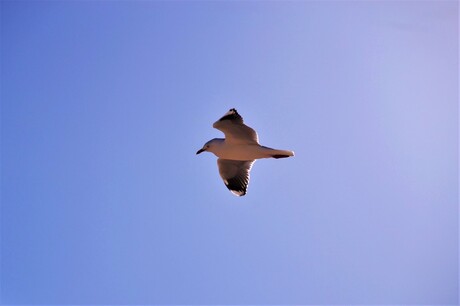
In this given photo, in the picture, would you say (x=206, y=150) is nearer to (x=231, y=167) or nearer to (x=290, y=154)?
(x=231, y=167)

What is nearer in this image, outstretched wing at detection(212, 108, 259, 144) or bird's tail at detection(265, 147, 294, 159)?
outstretched wing at detection(212, 108, 259, 144)

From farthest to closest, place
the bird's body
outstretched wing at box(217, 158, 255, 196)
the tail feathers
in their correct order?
1. outstretched wing at box(217, 158, 255, 196)
2. the bird's body
3. the tail feathers

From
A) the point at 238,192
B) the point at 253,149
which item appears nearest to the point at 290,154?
the point at 253,149

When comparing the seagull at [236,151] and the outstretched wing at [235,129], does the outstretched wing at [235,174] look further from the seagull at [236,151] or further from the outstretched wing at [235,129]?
the outstretched wing at [235,129]

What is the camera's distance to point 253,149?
693 centimetres

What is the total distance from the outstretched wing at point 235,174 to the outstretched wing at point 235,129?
74 centimetres

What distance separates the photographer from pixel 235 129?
21.9ft

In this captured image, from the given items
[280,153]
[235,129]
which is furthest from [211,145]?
[280,153]

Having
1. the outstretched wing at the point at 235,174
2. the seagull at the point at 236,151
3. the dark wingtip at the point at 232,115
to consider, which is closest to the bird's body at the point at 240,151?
the seagull at the point at 236,151

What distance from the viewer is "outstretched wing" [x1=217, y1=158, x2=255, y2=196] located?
24.8 feet

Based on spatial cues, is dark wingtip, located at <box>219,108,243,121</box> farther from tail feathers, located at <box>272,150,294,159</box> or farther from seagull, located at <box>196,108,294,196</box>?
tail feathers, located at <box>272,150,294,159</box>

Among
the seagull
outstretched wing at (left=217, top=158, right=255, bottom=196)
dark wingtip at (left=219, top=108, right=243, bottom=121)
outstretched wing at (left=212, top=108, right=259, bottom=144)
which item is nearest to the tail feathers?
the seagull

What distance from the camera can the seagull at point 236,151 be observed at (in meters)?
6.61

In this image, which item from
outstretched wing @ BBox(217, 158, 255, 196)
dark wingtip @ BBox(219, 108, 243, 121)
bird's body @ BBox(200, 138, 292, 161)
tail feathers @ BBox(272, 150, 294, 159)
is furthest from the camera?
outstretched wing @ BBox(217, 158, 255, 196)
